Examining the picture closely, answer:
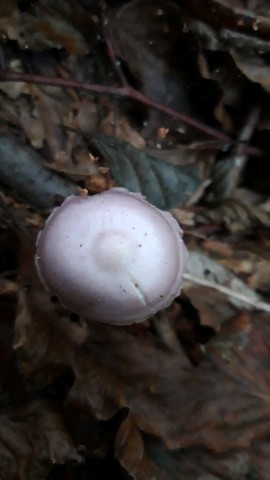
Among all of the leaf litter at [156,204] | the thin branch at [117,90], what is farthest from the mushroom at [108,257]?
the thin branch at [117,90]

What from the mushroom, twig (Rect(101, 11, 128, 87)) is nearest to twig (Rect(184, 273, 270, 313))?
the mushroom

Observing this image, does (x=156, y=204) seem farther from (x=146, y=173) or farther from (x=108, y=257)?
(x=108, y=257)

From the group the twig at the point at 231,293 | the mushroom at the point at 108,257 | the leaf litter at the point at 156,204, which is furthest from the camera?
the twig at the point at 231,293

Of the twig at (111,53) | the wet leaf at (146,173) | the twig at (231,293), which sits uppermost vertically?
the twig at (111,53)

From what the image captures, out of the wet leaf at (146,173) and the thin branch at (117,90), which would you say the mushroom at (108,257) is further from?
the thin branch at (117,90)

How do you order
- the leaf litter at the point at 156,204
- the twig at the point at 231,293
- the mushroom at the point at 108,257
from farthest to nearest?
the twig at the point at 231,293
the leaf litter at the point at 156,204
the mushroom at the point at 108,257

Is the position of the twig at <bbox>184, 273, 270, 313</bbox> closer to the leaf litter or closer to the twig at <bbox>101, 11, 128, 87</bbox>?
the leaf litter
